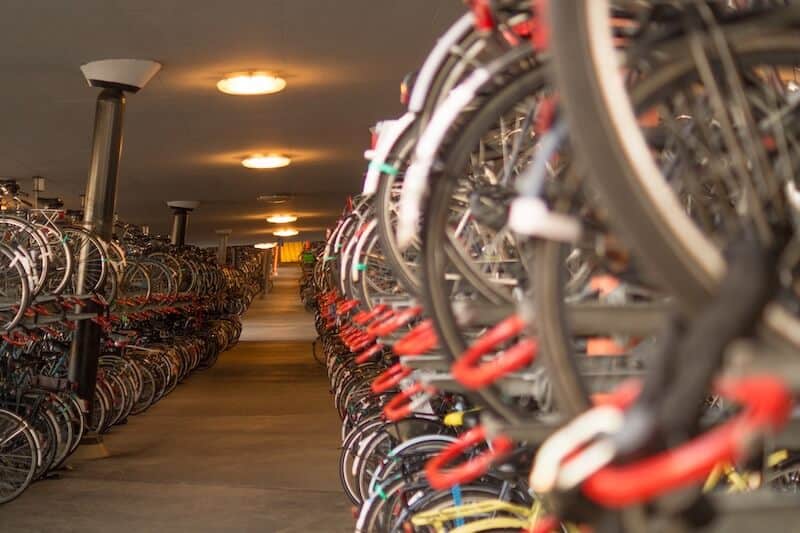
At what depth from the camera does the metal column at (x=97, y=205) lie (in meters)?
10.2

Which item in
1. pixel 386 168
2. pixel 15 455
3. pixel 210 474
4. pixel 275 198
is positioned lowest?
pixel 210 474

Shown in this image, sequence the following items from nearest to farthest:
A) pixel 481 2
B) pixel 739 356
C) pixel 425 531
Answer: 1. pixel 739 356
2. pixel 481 2
3. pixel 425 531

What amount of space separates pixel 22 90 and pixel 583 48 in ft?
33.5

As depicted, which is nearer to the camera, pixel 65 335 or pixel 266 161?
pixel 65 335

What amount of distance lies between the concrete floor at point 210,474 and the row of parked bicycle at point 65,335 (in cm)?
31

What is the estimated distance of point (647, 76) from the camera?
5.09 feet

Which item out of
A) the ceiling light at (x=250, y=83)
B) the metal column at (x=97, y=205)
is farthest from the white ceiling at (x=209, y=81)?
the metal column at (x=97, y=205)

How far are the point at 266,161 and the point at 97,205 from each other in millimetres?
5354

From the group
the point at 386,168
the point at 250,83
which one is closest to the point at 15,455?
the point at 250,83

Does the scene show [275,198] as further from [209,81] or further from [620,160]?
[620,160]

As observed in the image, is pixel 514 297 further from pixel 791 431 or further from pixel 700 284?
pixel 700 284

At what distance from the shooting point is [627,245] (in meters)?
1.19

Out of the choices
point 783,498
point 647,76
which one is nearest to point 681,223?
point 647,76

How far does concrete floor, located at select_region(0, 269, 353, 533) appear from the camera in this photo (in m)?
7.52
